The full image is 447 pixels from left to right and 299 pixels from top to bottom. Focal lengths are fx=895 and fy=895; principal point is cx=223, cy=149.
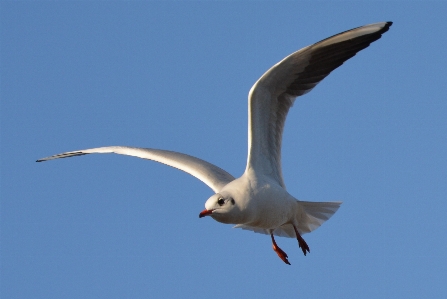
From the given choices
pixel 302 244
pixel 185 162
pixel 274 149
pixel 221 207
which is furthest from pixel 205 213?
pixel 302 244

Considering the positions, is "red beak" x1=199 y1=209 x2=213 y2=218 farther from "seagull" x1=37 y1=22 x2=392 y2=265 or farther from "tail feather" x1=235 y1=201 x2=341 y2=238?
"tail feather" x1=235 y1=201 x2=341 y2=238

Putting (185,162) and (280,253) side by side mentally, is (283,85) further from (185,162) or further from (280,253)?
(280,253)

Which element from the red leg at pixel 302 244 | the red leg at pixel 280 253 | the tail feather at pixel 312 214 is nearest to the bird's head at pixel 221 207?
the tail feather at pixel 312 214

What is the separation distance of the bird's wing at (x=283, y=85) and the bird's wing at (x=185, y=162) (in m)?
0.67

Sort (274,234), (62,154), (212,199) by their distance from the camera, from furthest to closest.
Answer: (62,154) < (274,234) < (212,199)

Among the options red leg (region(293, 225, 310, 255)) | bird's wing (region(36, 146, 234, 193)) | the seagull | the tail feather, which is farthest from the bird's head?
red leg (region(293, 225, 310, 255))

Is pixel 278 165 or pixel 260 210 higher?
pixel 278 165

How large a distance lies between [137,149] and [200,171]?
1154mm

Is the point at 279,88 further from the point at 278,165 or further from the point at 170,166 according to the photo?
the point at 170,166

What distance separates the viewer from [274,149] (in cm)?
1039

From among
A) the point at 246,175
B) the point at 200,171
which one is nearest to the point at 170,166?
the point at 200,171

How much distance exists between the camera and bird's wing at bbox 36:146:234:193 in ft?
35.0

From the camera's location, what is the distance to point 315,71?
1008cm

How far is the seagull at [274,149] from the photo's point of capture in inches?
378
